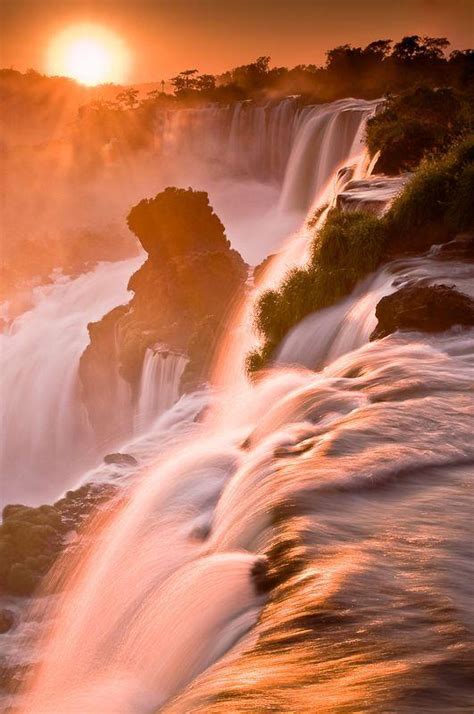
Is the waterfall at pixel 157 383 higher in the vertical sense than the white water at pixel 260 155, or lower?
lower

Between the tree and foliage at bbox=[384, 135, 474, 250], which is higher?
the tree

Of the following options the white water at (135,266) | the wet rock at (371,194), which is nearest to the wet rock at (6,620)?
the white water at (135,266)

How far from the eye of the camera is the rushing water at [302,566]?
4.94m

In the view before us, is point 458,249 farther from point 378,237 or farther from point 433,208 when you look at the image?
point 378,237

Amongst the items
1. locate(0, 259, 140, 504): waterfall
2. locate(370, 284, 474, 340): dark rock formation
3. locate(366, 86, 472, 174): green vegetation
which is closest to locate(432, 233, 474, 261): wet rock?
locate(370, 284, 474, 340): dark rock formation

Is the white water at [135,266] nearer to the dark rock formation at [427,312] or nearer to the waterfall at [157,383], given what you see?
the waterfall at [157,383]

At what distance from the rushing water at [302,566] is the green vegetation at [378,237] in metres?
2.49

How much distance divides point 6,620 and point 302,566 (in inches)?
346

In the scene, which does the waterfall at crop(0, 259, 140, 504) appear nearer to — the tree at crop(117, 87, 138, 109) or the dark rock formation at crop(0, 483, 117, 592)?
the dark rock formation at crop(0, 483, 117, 592)

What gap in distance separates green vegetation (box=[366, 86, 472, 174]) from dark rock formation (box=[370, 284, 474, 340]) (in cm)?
684

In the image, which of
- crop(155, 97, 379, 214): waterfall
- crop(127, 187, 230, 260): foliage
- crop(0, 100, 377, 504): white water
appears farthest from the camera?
crop(155, 97, 379, 214): waterfall

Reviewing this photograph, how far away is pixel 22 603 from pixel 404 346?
27.4 ft

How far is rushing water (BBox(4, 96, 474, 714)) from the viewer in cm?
494

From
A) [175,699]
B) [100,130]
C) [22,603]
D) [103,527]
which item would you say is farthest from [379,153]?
[100,130]
